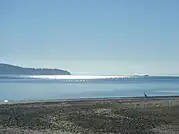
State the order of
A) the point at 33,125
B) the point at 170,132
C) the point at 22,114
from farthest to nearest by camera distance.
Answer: the point at 22,114, the point at 33,125, the point at 170,132

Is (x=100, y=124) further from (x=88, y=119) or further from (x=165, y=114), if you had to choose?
(x=165, y=114)

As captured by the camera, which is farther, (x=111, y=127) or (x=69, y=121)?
(x=69, y=121)

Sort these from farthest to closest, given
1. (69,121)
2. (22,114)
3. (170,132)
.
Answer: (22,114) < (69,121) < (170,132)

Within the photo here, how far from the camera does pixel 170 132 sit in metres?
33.8

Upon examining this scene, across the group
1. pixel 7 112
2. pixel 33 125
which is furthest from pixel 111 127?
pixel 7 112

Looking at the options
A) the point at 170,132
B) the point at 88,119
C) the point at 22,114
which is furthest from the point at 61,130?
the point at 22,114

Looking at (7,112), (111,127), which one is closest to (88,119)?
(111,127)

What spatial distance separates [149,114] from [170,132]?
12125 mm

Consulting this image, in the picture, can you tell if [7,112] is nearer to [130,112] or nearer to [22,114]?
[22,114]

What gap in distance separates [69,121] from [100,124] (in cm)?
386

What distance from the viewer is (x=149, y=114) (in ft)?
151

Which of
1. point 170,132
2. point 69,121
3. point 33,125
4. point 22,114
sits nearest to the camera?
point 170,132

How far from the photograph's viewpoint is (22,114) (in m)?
45.8

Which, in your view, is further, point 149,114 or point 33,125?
point 149,114
